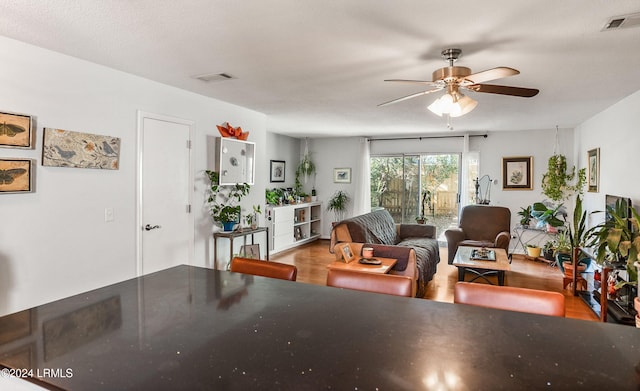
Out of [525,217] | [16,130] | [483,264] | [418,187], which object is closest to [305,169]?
[418,187]

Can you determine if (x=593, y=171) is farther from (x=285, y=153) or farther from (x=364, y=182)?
(x=285, y=153)

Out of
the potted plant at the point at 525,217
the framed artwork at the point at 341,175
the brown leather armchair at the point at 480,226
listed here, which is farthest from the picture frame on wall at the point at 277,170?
the potted plant at the point at 525,217

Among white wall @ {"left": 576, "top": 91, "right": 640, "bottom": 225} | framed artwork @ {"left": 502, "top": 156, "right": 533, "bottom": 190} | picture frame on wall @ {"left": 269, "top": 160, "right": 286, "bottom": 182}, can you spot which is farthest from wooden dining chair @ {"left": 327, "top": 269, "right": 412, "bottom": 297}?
framed artwork @ {"left": 502, "top": 156, "right": 533, "bottom": 190}

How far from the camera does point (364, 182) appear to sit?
7676 mm

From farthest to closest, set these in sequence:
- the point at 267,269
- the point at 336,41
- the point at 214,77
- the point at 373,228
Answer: the point at 373,228 → the point at 214,77 → the point at 336,41 → the point at 267,269

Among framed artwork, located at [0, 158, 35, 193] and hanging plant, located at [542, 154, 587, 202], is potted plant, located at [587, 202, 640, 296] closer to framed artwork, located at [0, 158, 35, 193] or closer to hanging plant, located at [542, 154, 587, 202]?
hanging plant, located at [542, 154, 587, 202]

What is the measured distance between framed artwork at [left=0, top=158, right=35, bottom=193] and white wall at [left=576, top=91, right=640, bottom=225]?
17.3 ft

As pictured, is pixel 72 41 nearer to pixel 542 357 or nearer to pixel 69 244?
pixel 69 244

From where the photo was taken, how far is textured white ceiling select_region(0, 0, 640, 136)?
2006mm

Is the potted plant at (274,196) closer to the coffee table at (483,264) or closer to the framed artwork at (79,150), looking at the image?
the coffee table at (483,264)

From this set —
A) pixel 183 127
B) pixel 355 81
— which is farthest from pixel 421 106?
pixel 183 127

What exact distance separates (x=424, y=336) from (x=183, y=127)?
3.54m

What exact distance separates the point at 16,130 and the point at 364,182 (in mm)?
5993

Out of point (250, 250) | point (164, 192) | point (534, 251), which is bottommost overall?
point (534, 251)
